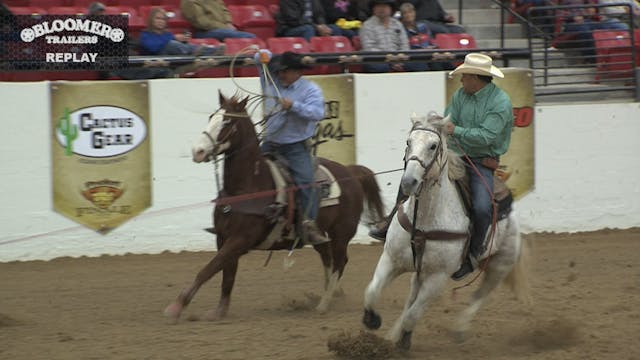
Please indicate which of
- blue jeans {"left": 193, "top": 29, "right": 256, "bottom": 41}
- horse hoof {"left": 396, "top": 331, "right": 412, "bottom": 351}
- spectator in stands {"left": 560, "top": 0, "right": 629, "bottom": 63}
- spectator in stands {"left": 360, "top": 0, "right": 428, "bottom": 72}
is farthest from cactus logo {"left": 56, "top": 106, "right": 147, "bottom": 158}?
spectator in stands {"left": 560, "top": 0, "right": 629, "bottom": 63}

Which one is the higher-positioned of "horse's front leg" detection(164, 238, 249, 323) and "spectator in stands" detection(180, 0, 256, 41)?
"spectator in stands" detection(180, 0, 256, 41)

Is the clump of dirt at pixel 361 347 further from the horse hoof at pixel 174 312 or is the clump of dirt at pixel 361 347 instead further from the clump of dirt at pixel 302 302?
the clump of dirt at pixel 302 302

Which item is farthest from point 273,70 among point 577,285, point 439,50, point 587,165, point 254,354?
point 587,165

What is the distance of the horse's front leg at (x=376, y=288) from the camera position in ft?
22.0

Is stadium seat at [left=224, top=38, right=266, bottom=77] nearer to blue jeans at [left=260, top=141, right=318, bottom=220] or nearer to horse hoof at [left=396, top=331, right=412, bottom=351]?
blue jeans at [left=260, top=141, right=318, bottom=220]

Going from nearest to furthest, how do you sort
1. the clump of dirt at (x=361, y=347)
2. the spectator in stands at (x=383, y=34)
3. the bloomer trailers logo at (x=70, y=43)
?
1. the clump of dirt at (x=361, y=347)
2. the bloomer trailers logo at (x=70, y=43)
3. the spectator in stands at (x=383, y=34)

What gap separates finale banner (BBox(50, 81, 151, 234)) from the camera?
33.9 ft

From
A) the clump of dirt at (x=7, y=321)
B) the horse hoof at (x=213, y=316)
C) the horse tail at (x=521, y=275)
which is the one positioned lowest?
the horse hoof at (x=213, y=316)

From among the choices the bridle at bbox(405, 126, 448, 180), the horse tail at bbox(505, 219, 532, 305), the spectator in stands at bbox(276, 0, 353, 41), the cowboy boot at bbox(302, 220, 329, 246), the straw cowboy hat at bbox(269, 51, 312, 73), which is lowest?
the horse tail at bbox(505, 219, 532, 305)

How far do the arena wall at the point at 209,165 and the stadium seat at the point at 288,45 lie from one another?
4.27ft

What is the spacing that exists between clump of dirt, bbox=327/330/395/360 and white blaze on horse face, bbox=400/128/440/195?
3.23ft

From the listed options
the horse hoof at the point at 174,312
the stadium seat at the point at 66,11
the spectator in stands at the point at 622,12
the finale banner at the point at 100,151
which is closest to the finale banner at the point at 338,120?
the finale banner at the point at 100,151

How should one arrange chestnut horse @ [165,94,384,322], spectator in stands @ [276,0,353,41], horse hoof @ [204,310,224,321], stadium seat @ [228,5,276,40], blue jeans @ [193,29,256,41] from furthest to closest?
1. stadium seat @ [228,5,276,40]
2. spectator in stands @ [276,0,353,41]
3. blue jeans @ [193,29,256,41]
4. horse hoof @ [204,310,224,321]
5. chestnut horse @ [165,94,384,322]

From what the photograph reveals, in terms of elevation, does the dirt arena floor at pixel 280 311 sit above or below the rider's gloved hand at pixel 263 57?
below
